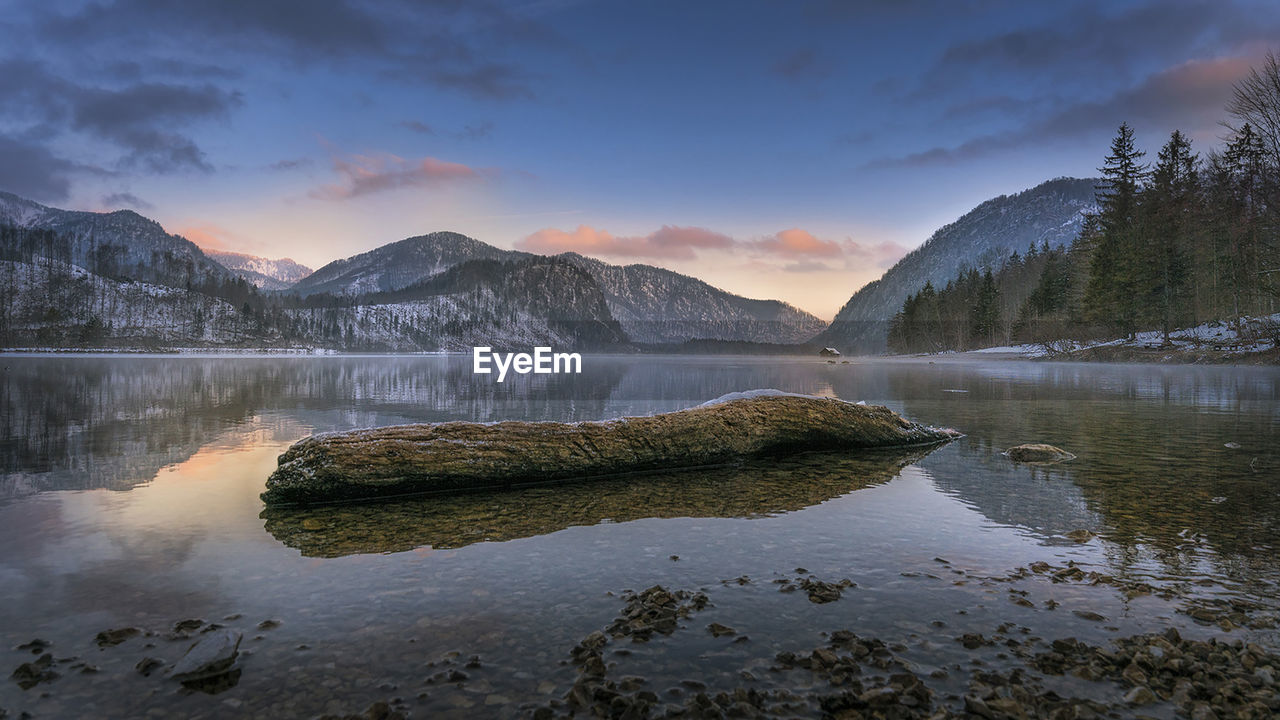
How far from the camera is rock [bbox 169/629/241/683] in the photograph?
4855mm

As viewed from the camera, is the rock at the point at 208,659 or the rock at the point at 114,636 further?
the rock at the point at 114,636

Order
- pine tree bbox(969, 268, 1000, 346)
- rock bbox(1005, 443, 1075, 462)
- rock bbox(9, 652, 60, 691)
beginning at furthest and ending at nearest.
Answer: pine tree bbox(969, 268, 1000, 346) → rock bbox(1005, 443, 1075, 462) → rock bbox(9, 652, 60, 691)

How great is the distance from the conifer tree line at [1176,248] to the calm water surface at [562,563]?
4481cm

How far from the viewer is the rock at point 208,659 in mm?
4855

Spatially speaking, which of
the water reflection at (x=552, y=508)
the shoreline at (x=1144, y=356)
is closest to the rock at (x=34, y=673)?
the water reflection at (x=552, y=508)

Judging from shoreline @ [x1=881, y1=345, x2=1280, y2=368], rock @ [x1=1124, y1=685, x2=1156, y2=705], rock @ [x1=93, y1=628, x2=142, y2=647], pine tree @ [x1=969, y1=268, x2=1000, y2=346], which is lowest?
rock @ [x1=93, y1=628, x2=142, y2=647]

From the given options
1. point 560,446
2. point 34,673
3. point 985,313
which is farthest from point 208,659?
point 985,313

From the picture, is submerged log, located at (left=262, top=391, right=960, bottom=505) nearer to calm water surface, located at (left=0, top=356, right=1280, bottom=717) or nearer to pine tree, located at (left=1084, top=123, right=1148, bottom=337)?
calm water surface, located at (left=0, top=356, right=1280, bottom=717)

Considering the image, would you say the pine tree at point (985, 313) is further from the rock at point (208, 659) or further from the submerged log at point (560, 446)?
the rock at point (208, 659)

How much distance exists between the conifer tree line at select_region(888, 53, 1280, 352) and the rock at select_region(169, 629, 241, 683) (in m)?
56.0

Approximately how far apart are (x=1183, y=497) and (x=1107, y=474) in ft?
7.15

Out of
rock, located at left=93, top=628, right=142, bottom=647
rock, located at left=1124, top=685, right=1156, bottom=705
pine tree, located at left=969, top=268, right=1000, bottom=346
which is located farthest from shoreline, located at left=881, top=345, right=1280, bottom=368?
rock, located at left=93, top=628, right=142, bottom=647

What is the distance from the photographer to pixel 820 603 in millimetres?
6297

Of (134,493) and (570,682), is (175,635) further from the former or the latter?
(134,493)
